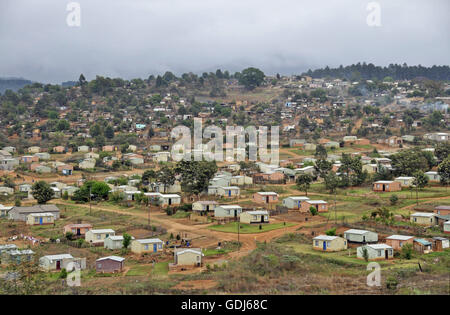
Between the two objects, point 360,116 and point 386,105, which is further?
point 386,105

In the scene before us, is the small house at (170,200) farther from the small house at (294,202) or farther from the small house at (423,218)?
the small house at (423,218)

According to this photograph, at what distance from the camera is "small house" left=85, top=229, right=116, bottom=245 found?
98.5ft

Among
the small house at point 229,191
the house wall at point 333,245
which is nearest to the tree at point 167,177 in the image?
the small house at point 229,191

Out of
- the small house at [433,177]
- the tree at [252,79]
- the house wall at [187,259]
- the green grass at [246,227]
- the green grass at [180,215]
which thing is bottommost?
the green grass at [180,215]

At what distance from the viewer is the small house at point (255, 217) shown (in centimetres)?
3344

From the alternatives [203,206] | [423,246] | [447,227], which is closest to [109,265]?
[203,206]

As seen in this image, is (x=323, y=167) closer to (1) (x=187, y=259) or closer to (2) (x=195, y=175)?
(2) (x=195, y=175)

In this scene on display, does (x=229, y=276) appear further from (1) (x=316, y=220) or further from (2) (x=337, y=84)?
(2) (x=337, y=84)

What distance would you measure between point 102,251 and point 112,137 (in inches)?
1849

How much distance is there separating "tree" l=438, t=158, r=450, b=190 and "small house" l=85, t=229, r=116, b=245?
84.1ft

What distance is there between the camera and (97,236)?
30.1 m

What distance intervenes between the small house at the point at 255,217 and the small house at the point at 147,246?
7.64 m
